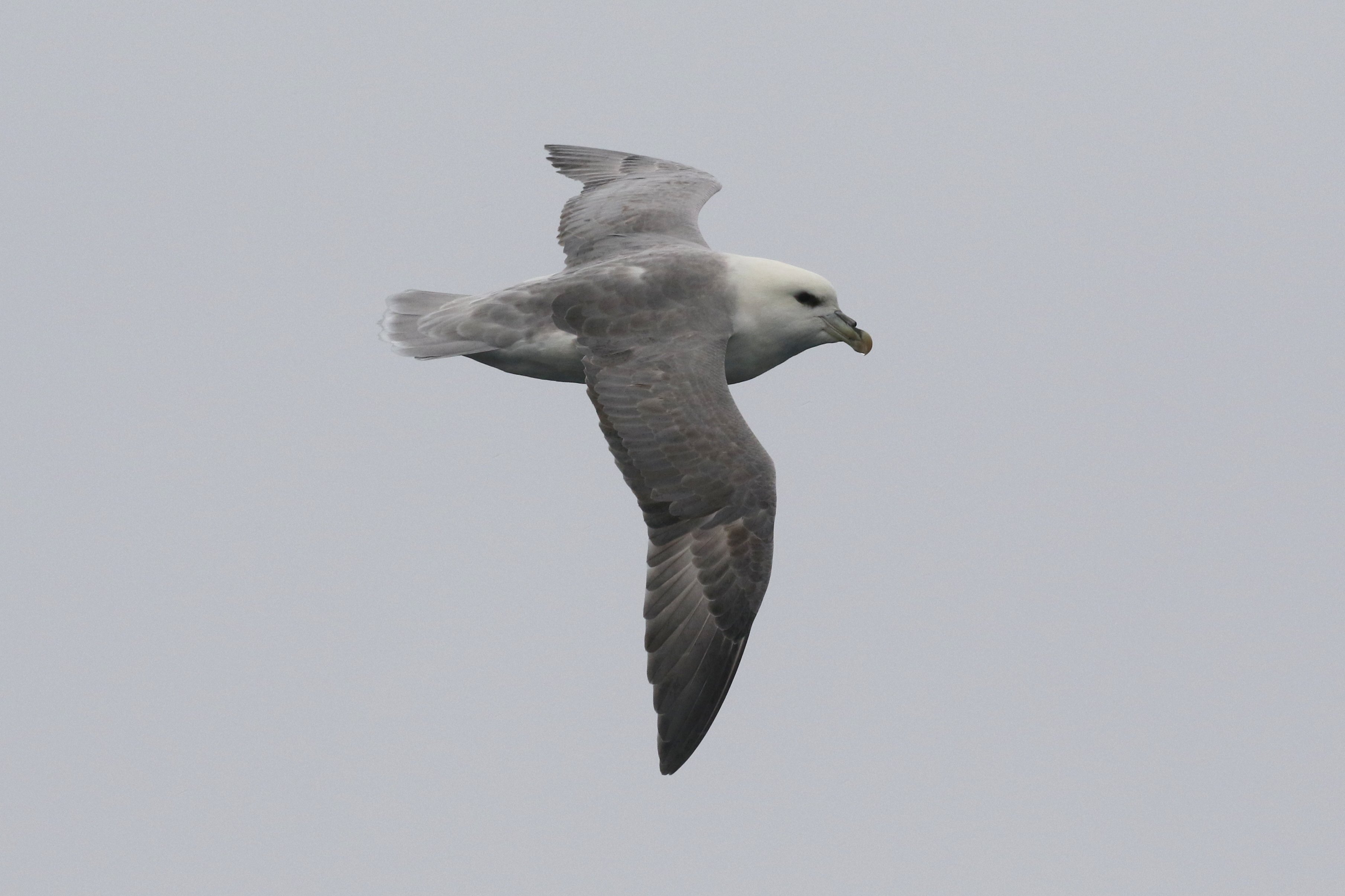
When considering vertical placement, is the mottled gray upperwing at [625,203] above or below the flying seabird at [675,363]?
above

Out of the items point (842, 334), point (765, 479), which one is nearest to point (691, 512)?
point (765, 479)

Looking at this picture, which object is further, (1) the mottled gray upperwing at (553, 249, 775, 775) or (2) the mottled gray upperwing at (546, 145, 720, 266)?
(2) the mottled gray upperwing at (546, 145, 720, 266)

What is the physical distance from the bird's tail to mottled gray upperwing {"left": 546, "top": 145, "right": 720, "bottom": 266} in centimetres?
84

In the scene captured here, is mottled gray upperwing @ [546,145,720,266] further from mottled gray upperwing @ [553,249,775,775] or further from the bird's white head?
mottled gray upperwing @ [553,249,775,775]

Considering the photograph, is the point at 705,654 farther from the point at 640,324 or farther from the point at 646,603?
the point at 640,324

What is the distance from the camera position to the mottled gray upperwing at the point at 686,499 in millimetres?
7805

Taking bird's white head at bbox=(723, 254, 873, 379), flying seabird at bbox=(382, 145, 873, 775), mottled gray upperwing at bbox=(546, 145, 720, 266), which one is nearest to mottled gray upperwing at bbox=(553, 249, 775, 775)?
flying seabird at bbox=(382, 145, 873, 775)

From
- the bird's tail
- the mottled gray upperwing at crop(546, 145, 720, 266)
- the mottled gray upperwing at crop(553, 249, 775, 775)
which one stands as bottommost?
the mottled gray upperwing at crop(553, 249, 775, 775)

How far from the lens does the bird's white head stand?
8.94m

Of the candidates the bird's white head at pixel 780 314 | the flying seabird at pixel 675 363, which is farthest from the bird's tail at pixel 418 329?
the bird's white head at pixel 780 314

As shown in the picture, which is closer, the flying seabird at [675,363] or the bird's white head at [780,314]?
the flying seabird at [675,363]

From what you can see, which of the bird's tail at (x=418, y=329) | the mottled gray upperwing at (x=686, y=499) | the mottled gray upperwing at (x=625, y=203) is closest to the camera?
the mottled gray upperwing at (x=686, y=499)

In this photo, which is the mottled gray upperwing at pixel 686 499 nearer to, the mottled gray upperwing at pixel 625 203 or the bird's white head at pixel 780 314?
the bird's white head at pixel 780 314

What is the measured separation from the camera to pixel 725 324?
28.9ft
